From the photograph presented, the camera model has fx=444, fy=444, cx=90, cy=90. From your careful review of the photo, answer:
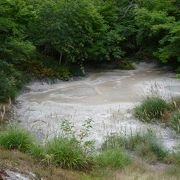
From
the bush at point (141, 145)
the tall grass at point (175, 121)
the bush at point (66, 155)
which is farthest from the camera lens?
the tall grass at point (175, 121)

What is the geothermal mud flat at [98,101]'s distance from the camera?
1195 cm

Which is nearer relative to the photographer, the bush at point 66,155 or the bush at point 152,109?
the bush at point 66,155

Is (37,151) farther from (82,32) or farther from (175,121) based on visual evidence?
(82,32)

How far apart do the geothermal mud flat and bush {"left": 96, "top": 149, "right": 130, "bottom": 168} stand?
6.05 feet

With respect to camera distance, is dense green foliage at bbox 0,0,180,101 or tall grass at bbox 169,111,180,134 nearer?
tall grass at bbox 169,111,180,134

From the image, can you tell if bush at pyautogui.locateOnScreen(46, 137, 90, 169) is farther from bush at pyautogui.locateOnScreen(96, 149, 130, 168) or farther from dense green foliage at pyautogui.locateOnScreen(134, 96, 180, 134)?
dense green foliage at pyautogui.locateOnScreen(134, 96, 180, 134)

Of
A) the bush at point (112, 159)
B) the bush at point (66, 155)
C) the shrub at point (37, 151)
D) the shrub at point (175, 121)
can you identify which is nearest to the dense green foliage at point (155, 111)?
the shrub at point (175, 121)

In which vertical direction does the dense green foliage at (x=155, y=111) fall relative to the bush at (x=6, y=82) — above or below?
below

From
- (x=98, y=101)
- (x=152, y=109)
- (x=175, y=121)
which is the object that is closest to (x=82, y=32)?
(x=98, y=101)

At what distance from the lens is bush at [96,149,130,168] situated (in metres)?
8.22

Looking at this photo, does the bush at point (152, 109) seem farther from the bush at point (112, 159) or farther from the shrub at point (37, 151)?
the shrub at point (37, 151)

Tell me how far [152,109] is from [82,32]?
8157 mm

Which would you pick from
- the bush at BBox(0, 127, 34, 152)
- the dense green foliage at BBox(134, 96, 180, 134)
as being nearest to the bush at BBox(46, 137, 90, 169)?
the bush at BBox(0, 127, 34, 152)

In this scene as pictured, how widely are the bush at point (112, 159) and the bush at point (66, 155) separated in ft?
1.02
